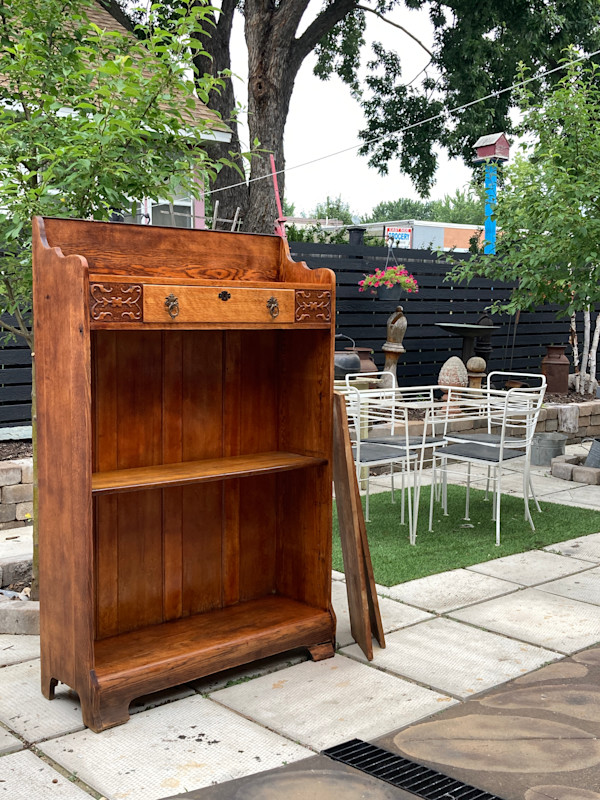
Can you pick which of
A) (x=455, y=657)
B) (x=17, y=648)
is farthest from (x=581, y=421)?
(x=17, y=648)

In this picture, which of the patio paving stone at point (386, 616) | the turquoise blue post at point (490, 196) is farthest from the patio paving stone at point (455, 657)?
the turquoise blue post at point (490, 196)

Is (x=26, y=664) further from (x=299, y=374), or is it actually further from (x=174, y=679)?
(x=299, y=374)

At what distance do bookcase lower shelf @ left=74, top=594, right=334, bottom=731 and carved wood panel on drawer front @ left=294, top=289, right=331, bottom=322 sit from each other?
1260 millimetres

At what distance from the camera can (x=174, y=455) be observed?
141 inches

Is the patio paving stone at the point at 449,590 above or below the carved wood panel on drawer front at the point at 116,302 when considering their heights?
below

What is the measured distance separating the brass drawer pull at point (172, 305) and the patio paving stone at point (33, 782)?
1511 millimetres

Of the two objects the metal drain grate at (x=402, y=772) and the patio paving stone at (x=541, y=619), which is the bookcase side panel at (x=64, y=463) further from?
the patio paving stone at (x=541, y=619)

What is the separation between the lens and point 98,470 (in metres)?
3.34

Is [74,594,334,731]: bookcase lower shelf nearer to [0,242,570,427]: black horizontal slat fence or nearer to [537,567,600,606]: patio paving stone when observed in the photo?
[537,567,600,606]: patio paving stone

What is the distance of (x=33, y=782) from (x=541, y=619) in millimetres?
2460

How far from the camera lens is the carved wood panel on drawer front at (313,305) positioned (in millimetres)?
3455

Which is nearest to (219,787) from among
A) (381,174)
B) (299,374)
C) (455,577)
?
(299,374)

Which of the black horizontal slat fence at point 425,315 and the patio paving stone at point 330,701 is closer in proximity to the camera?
the patio paving stone at point 330,701

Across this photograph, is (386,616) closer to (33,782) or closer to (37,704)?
(37,704)
